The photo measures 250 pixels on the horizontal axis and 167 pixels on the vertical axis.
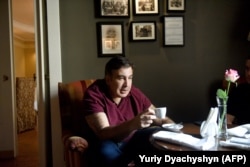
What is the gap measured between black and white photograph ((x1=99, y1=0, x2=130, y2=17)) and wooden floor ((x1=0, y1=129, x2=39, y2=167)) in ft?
5.81

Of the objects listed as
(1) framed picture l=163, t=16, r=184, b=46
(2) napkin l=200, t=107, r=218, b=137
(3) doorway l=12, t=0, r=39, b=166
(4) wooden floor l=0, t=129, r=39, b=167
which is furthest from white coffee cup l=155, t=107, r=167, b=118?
(3) doorway l=12, t=0, r=39, b=166

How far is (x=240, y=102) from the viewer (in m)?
2.17

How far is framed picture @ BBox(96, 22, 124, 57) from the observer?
2635mm

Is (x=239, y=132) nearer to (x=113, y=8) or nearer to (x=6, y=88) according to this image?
(x=113, y=8)

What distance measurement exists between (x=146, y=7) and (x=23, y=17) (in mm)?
4236

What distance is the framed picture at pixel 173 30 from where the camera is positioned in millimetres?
2707

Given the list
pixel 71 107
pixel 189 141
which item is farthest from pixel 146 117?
pixel 71 107

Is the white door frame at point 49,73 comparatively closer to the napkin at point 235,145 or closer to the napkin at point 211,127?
the napkin at point 211,127

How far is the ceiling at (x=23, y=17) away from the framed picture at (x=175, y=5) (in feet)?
9.05

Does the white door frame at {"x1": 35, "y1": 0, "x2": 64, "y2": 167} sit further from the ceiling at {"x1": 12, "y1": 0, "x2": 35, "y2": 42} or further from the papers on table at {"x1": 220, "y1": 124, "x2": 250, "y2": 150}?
the ceiling at {"x1": 12, "y1": 0, "x2": 35, "y2": 42}

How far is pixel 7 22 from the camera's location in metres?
3.49

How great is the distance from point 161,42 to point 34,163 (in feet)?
6.24

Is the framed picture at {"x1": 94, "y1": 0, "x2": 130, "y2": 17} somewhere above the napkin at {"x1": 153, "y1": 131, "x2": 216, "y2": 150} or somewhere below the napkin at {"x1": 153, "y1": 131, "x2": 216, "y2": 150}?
above

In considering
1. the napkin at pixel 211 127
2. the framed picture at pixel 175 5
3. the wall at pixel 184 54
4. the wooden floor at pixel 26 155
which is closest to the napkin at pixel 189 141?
the napkin at pixel 211 127
